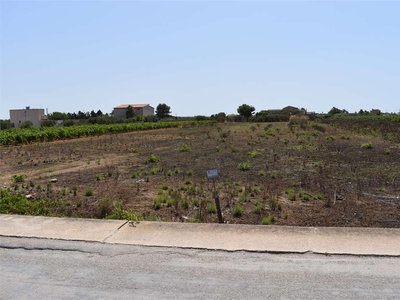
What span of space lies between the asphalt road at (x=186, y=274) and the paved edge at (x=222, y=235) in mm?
201

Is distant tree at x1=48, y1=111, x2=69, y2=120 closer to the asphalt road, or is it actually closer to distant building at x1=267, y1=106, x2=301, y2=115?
distant building at x1=267, y1=106, x2=301, y2=115

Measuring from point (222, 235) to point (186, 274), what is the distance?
4.23 ft

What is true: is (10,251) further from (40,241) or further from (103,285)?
(103,285)

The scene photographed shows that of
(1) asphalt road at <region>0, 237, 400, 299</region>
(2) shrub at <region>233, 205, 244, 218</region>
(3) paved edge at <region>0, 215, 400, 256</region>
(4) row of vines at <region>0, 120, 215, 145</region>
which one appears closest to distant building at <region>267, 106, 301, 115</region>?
(4) row of vines at <region>0, 120, 215, 145</region>

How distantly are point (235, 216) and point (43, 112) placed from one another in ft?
303

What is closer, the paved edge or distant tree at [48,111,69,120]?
the paved edge

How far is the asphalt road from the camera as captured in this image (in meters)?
3.64

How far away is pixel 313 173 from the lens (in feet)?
43.0

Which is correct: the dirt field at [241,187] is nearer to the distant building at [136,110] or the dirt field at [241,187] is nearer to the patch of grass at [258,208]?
the patch of grass at [258,208]

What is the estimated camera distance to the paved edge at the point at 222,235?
470cm

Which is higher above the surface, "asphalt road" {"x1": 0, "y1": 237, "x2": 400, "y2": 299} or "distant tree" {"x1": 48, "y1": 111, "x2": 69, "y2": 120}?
"distant tree" {"x1": 48, "y1": 111, "x2": 69, "y2": 120}

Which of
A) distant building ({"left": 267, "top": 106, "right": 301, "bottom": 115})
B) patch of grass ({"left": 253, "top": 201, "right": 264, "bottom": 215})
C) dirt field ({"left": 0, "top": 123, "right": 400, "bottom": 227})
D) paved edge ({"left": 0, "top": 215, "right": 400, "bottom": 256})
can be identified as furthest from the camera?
distant building ({"left": 267, "top": 106, "right": 301, "bottom": 115})

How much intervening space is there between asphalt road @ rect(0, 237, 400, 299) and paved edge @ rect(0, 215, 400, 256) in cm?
20

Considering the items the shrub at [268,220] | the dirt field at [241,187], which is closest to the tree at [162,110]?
the dirt field at [241,187]
